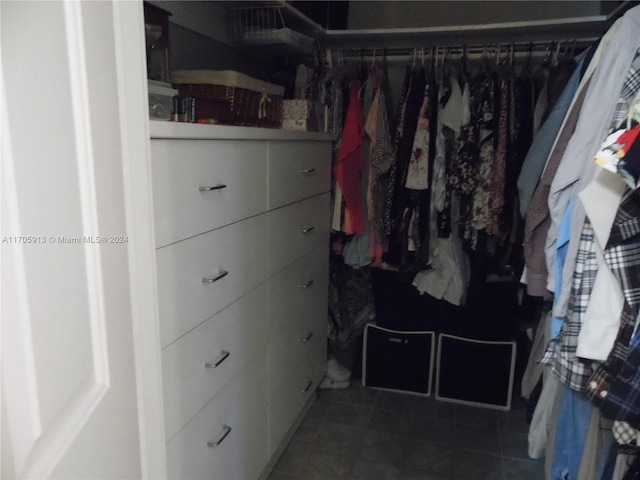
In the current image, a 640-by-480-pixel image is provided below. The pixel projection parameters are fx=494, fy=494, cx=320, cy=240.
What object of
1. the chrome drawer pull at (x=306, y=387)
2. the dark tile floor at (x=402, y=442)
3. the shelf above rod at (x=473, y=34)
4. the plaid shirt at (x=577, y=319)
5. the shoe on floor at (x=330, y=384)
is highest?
the shelf above rod at (x=473, y=34)

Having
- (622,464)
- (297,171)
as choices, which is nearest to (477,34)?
(297,171)

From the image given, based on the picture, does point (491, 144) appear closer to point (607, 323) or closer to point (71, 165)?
point (607, 323)

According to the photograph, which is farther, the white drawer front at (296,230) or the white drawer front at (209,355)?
the white drawer front at (296,230)

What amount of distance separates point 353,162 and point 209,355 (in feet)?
3.89

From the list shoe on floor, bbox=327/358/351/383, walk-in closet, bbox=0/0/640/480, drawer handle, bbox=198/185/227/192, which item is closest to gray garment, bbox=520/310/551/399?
walk-in closet, bbox=0/0/640/480

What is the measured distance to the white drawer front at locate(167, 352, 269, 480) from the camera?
1.25 meters

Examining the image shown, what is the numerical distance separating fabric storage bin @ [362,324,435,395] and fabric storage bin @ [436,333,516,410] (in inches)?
2.5

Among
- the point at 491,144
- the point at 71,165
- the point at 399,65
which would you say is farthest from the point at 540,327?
the point at 71,165

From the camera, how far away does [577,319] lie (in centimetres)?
112

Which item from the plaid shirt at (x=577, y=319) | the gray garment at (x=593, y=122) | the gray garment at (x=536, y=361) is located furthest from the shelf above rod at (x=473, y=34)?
the plaid shirt at (x=577, y=319)

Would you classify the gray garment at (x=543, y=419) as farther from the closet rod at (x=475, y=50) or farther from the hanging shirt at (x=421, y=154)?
the closet rod at (x=475, y=50)

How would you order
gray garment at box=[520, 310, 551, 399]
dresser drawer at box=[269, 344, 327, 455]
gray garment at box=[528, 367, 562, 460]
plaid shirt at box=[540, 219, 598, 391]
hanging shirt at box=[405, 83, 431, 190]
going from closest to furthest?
plaid shirt at box=[540, 219, 598, 391] < gray garment at box=[528, 367, 562, 460] < dresser drawer at box=[269, 344, 327, 455] < gray garment at box=[520, 310, 551, 399] < hanging shirt at box=[405, 83, 431, 190]

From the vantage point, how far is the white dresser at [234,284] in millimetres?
1121

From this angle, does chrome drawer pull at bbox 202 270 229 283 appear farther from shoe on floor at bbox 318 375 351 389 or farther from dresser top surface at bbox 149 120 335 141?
shoe on floor at bbox 318 375 351 389
